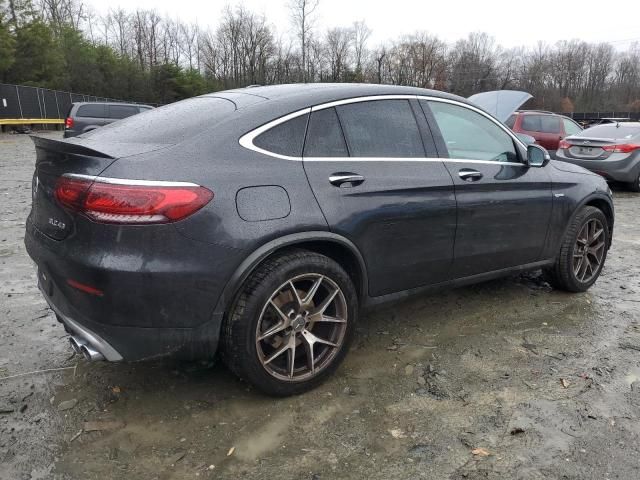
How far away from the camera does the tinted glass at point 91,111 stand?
18.1m

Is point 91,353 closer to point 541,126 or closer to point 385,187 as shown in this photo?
point 385,187

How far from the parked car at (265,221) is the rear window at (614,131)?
854 centimetres

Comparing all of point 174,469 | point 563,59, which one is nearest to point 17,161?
point 174,469

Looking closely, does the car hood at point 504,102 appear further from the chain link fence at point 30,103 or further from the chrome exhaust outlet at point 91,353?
the chain link fence at point 30,103

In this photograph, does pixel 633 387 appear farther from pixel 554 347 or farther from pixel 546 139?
pixel 546 139

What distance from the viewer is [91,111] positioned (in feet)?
59.9

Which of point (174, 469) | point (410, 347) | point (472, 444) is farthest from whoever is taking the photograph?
point (410, 347)

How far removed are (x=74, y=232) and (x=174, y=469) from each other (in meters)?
1.18

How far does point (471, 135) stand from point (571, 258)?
146 cm

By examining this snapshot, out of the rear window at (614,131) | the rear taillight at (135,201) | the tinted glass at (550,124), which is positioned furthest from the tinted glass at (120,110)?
the rear taillight at (135,201)

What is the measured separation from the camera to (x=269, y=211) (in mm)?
2664

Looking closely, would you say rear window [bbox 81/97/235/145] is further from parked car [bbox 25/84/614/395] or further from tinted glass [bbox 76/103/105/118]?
tinted glass [bbox 76/103/105/118]

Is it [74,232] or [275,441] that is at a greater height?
[74,232]

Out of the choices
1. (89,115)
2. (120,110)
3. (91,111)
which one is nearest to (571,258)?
(89,115)
